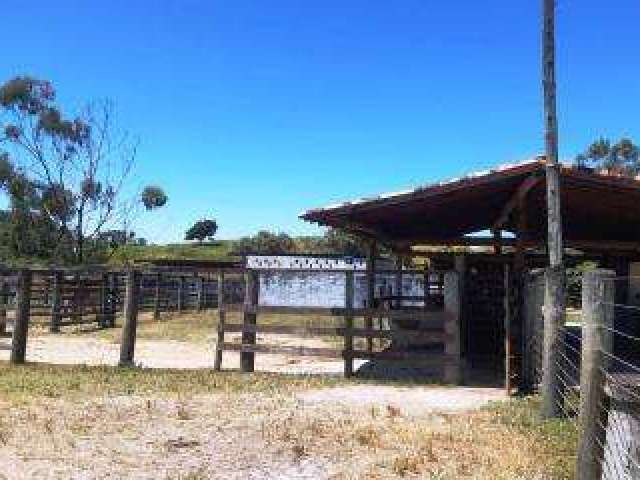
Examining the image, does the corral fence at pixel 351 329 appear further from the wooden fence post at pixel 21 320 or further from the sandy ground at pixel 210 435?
the wooden fence post at pixel 21 320

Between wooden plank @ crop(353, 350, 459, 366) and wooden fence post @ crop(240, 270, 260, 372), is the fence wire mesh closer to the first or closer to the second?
wooden plank @ crop(353, 350, 459, 366)

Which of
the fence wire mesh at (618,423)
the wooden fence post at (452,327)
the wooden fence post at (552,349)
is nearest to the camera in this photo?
the fence wire mesh at (618,423)

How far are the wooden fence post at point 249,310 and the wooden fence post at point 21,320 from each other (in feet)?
12.5

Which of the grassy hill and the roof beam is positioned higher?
the grassy hill

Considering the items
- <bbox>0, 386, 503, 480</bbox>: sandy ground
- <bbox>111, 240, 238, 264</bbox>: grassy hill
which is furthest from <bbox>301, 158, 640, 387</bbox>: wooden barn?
<bbox>111, 240, 238, 264</bbox>: grassy hill

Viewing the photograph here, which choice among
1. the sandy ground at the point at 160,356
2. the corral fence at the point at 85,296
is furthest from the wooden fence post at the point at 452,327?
the corral fence at the point at 85,296

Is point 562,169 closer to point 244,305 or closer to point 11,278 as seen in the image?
point 244,305

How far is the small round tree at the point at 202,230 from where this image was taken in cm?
9775

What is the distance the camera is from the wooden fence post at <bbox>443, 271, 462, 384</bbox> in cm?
Answer: 1385

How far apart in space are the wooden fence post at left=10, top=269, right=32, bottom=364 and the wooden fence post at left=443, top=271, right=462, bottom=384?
714cm

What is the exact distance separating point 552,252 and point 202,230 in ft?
290

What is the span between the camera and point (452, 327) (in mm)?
13898

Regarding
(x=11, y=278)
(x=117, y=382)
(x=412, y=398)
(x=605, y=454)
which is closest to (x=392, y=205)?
(x=412, y=398)

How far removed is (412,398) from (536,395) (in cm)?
166
